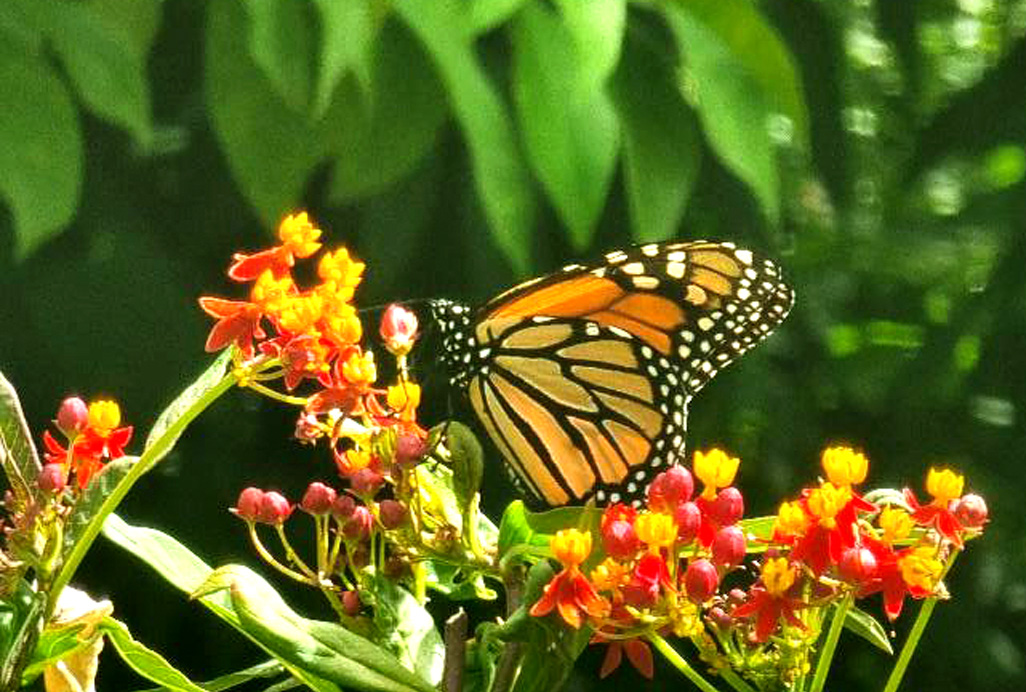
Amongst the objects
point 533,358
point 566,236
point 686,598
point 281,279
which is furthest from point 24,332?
point 686,598

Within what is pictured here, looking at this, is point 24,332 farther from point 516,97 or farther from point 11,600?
point 11,600

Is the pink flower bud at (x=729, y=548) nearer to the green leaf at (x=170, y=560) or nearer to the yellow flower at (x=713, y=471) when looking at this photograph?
the yellow flower at (x=713, y=471)

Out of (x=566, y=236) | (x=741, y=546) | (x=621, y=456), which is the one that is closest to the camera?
(x=741, y=546)

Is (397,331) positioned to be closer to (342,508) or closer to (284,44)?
(342,508)

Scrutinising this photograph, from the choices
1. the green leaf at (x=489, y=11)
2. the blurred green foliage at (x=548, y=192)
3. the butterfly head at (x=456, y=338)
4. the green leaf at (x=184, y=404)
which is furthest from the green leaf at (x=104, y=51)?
the green leaf at (x=184, y=404)

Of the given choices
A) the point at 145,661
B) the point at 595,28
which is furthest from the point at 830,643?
the point at 595,28

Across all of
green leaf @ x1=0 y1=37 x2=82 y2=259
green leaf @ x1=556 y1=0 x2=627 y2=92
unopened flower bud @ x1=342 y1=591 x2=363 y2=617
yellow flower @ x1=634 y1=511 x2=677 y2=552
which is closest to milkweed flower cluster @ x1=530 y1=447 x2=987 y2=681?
yellow flower @ x1=634 y1=511 x2=677 y2=552

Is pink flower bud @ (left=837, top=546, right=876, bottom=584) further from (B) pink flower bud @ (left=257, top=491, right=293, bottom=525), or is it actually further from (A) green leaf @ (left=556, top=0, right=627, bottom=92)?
(A) green leaf @ (left=556, top=0, right=627, bottom=92)
